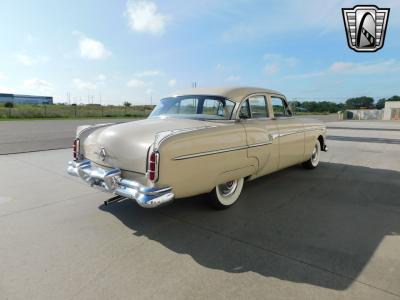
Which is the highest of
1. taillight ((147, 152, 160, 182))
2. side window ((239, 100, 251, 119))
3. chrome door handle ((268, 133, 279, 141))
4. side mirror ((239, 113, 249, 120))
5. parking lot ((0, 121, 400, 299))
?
side window ((239, 100, 251, 119))

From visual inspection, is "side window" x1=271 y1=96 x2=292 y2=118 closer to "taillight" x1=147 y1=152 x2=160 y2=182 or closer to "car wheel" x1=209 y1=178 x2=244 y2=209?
"car wheel" x1=209 y1=178 x2=244 y2=209

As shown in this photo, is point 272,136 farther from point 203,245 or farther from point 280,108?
point 203,245

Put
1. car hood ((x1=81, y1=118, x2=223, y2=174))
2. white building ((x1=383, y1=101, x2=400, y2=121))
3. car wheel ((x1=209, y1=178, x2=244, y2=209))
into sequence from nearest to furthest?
car hood ((x1=81, y1=118, x2=223, y2=174)), car wheel ((x1=209, y1=178, x2=244, y2=209)), white building ((x1=383, y1=101, x2=400, y2=121))

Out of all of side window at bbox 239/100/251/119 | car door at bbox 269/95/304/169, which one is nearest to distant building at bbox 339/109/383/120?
car door at bbox 269/95/304/169

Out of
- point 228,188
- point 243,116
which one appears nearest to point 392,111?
point 243,116

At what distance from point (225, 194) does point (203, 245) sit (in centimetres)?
115

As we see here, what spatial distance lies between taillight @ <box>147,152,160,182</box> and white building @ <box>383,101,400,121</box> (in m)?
55.1

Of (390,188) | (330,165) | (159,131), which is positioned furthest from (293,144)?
(159,131)

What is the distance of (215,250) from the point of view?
288cm

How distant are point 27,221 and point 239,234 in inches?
102

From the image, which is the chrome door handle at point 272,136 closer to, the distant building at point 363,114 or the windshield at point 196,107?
the windshield at point 196,107

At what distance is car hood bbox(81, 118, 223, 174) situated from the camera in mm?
3117

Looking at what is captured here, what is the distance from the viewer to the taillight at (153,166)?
→ 9.42 feet

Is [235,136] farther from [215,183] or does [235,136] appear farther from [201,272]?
[201,272]
